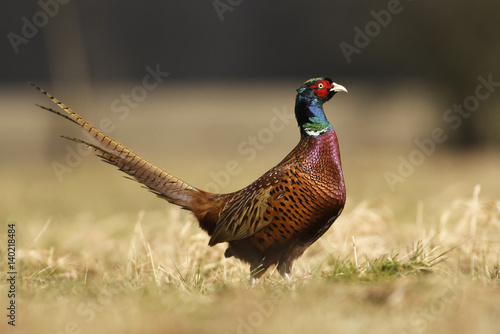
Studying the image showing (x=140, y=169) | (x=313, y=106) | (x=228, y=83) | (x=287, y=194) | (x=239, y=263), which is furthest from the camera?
(x=228, y=83)

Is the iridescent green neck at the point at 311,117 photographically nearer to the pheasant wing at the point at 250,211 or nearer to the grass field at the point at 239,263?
the pheasant wing at the point at 250,211

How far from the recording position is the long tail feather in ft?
14.8

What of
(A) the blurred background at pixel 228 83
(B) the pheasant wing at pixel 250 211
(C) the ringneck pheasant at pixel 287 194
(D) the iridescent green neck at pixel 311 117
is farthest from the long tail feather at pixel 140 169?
(A) the blurred background at pixel 228 83

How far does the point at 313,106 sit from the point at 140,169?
3.90 ft

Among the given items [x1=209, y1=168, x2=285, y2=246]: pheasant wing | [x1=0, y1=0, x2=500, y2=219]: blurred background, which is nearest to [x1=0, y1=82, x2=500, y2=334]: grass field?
[x1=0, y1=0, x2=500, y2=219]: blurred background

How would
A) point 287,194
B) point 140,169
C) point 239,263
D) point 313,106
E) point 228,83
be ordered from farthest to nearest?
point 228,83
point 239,263
point 140,169
point 313,106
point 287,194

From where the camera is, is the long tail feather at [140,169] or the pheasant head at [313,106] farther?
the long tail feather at [140,169]

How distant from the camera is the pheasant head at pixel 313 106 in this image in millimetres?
4328

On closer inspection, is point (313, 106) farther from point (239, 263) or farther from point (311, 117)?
point (239, 263)

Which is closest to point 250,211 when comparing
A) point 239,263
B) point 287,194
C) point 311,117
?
point 287,194

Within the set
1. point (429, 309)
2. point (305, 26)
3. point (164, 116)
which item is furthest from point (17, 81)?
point (429, 309)

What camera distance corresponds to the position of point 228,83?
1448 cm

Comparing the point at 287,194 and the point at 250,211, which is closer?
the point at 287,194

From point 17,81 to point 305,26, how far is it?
5.73 meters
